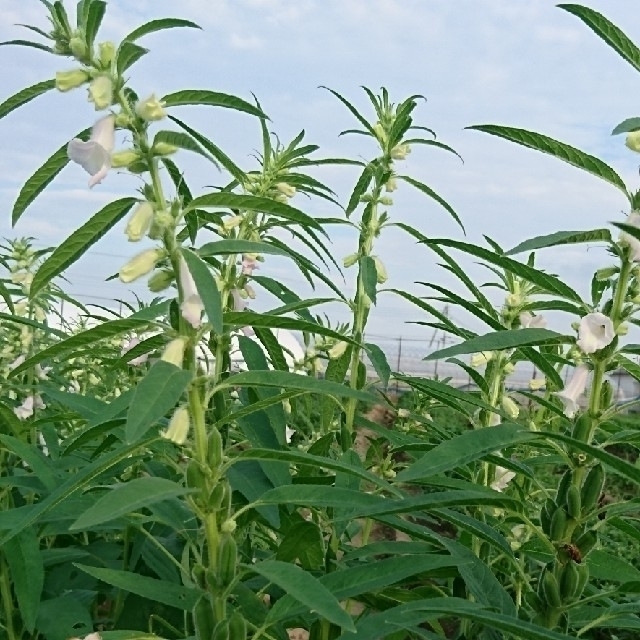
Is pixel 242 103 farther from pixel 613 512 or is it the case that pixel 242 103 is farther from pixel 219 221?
pixel 613 512

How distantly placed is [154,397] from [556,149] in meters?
0.94

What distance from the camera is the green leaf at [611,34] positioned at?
149cm

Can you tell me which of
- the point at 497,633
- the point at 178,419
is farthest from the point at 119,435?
the point at 497,633

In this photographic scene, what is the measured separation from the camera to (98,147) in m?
1.38

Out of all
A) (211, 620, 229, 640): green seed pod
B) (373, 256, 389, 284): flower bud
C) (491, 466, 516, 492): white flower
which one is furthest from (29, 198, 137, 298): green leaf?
(491, 466, 516, 492): white flower

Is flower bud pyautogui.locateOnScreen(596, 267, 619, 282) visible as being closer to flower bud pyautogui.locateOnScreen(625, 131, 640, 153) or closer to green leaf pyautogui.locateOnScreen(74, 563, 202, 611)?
flower bud pyautogui.locateOnScreen(625, 131, 640, 153)

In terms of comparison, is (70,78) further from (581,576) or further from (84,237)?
(581,576)

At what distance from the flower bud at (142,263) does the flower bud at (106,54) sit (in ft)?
1.14

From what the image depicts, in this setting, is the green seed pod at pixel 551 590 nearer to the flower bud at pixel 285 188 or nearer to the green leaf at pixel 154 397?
the green leaf at pixel 154 397

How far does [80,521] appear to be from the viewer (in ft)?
3.51

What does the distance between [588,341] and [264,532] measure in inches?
55.1

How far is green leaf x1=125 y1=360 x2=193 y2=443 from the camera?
Answer: 1069 mm

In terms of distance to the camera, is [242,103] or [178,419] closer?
[178,419]

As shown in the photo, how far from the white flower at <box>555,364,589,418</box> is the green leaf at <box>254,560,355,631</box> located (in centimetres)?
72
